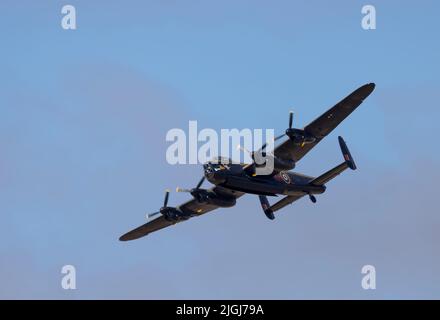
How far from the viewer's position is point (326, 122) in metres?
65.8

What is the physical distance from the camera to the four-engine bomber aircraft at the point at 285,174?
65188 millimetres

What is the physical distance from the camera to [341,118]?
6588 cm

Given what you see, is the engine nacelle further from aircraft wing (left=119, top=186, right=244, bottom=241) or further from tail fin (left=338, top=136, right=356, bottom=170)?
tail fin (left=338, top=136, right=356, bottom=170)

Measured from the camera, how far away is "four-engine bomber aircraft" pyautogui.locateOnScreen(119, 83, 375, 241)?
65.2 m

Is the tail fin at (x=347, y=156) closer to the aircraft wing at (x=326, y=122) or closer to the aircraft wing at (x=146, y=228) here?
the aircraft wing at (x=326, y=122)

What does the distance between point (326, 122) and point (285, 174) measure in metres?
5.42

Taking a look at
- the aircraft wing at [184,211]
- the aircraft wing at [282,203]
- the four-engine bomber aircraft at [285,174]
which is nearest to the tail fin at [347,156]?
the four-engine bomber aircraft at [285,174]

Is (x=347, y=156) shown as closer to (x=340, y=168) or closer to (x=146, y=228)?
(x=340, y=168)

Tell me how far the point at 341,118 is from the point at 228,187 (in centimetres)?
953

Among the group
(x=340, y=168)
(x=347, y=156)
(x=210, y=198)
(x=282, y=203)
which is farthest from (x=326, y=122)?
(x=210, y=198)

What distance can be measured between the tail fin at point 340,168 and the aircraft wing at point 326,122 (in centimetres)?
212
